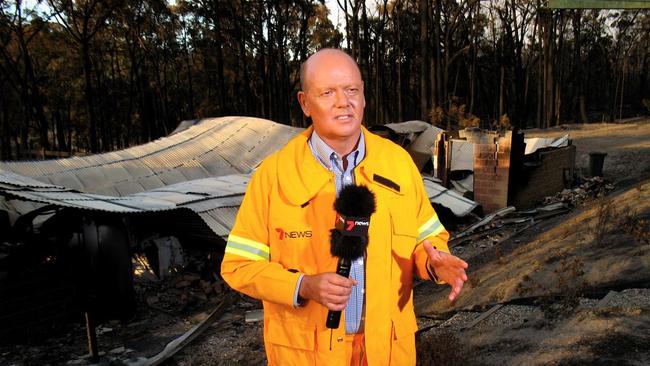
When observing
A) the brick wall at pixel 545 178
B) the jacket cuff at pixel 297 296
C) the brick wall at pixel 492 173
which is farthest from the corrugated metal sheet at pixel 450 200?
the jacket cuff at pixel 297 296

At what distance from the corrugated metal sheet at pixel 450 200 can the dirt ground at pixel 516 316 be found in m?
1.95

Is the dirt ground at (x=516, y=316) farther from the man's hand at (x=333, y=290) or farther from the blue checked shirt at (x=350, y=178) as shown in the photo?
the man's hand at (x=333, y=290)

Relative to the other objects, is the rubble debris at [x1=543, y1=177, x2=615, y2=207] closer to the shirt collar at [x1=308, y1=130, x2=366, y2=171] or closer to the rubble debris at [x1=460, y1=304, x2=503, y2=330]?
the rubble debris at [x1=460, y1=304, x2=503, y2=330]

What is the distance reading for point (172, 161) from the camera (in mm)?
13570

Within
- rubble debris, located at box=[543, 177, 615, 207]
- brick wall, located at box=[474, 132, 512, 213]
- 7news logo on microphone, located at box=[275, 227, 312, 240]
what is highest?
7news logo on microphone, located at box=[275, 227, 312, 240]

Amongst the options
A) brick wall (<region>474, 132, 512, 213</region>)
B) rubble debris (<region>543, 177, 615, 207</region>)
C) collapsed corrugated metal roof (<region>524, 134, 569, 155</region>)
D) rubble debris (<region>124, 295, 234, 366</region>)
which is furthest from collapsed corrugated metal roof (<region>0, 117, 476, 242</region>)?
collapsed corrugated metal roof (<region>524, 134, 569, 155</region>)

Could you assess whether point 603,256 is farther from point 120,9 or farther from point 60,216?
point 120,9

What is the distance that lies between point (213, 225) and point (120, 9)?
1173 inches

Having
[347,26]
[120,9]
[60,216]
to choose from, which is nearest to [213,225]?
[60,216]

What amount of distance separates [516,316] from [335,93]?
12.9 ft

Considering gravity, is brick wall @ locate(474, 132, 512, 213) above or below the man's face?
below

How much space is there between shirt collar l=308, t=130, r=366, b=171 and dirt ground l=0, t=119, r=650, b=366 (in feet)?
8.50

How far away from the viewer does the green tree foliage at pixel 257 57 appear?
93.9ft

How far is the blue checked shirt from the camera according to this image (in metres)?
1.84
